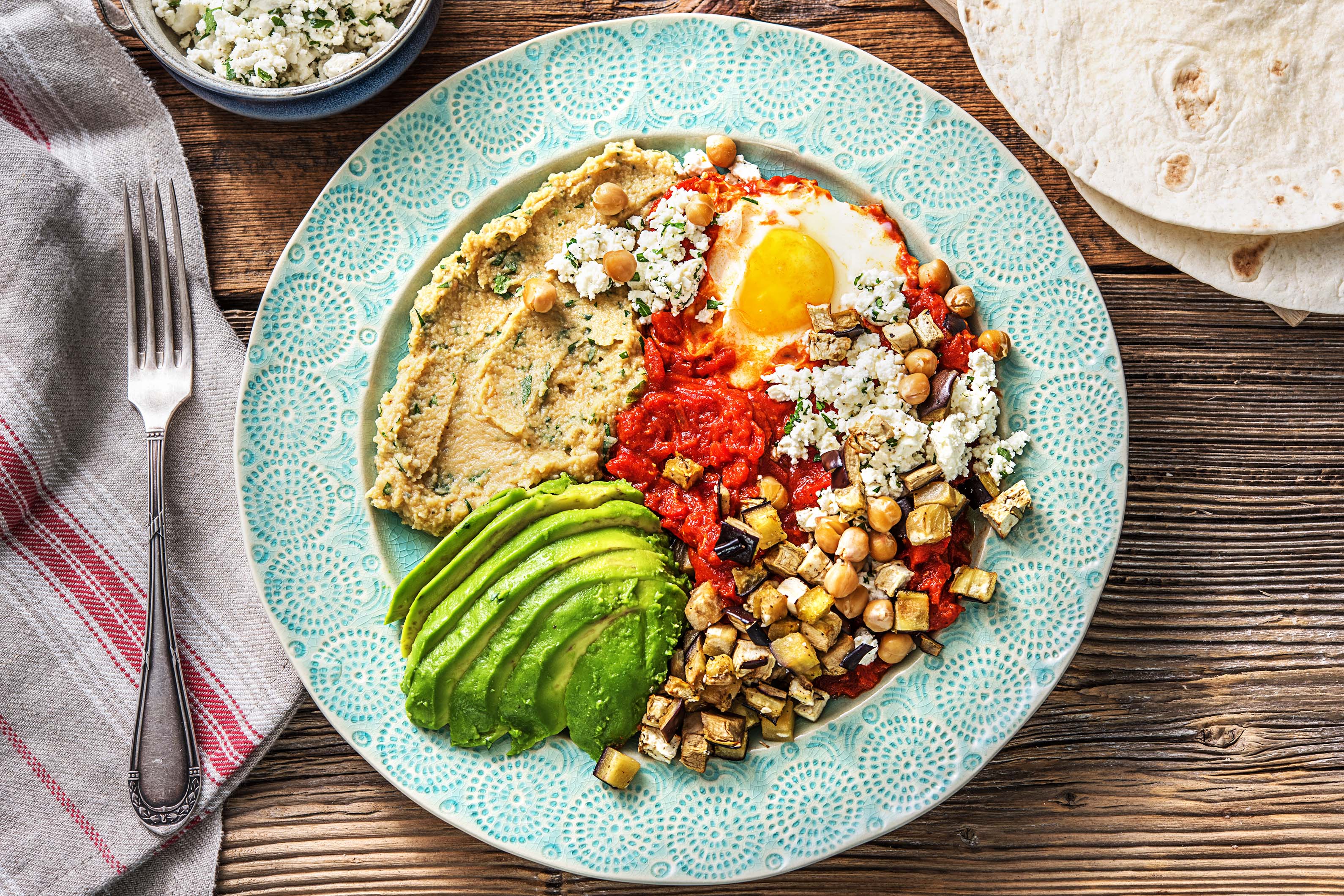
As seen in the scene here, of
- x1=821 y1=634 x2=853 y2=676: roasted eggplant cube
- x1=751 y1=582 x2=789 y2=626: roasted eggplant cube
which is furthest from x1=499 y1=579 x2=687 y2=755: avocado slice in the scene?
x1=821 y1=634 x2=853 y2=676: roasted eggplant cube

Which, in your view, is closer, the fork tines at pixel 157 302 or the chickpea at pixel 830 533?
the chickpea at pixel 830 533

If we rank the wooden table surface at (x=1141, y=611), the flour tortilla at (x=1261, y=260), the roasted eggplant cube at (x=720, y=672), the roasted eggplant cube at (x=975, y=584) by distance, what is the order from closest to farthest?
the roasted eggplant cube at (x=720, y=672), the roasted eggplant cube at (x=975, y=584), the flour tortilla at (x=1261, y=260), the wooden table surface at (x=1141, y=611)

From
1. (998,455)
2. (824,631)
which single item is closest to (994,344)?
(998,455)

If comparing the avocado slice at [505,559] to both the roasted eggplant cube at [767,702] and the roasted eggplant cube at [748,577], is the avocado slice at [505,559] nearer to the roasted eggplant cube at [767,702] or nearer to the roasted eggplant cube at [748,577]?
the roasted eggplant cube at [748,577]

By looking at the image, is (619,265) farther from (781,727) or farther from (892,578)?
(781,727)

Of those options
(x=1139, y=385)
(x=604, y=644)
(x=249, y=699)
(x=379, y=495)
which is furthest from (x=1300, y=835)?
(x=249, y=699)

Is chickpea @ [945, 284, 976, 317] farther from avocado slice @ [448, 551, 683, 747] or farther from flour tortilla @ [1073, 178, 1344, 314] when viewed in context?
avocado slice @ [448, 551, 683, 747]

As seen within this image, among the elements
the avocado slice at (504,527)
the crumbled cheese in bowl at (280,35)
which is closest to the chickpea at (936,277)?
the avocado slice at (504,527)
